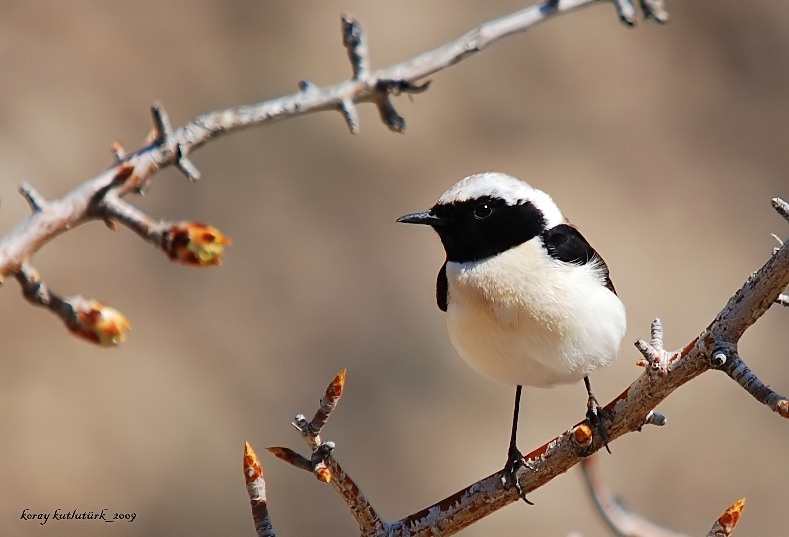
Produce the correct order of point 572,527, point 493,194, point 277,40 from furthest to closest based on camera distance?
point 277,40 → point 572,527 → point 493,194

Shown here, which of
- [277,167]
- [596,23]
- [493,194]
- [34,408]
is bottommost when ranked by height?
[493,194]

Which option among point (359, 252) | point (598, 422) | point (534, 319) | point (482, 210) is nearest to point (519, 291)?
point (534, 319)

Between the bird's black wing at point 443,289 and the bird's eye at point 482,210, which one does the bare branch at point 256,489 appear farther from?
the bird's eye at point 482,210

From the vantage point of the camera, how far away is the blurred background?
6.79 m

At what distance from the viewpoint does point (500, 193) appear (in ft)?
12.2

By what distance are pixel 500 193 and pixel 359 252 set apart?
3.94 m

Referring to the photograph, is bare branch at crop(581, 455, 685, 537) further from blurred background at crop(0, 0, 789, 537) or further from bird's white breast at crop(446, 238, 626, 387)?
blurred background at crop(0, 0, 789, 537)

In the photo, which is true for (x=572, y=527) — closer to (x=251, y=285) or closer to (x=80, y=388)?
(x=251, y=285)

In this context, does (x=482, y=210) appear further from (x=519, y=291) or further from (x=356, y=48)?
(x=356, y=48)

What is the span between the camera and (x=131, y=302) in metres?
7.04

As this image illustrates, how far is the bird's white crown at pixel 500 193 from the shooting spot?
3.71m

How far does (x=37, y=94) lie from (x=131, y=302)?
5.68ft

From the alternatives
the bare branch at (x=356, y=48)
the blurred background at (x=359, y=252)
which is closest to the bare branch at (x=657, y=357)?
the bare branch at (x=356, y=48)

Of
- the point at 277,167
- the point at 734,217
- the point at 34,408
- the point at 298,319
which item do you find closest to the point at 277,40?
the point at 277,167
